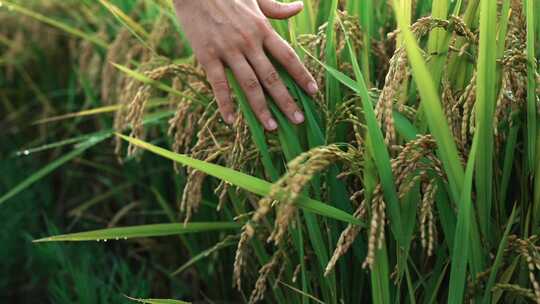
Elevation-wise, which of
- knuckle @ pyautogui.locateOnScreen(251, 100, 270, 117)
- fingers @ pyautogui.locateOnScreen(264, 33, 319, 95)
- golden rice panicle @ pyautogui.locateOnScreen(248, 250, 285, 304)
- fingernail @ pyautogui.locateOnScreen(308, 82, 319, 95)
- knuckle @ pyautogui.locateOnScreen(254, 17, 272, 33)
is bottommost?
golden rice panicle @ pyautogui.locateOnScreen(248, 250, 285, 304)

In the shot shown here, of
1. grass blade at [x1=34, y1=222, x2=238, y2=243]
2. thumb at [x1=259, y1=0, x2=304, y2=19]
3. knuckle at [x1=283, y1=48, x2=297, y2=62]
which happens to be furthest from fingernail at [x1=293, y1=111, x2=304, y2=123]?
grass blade at [x1=34, y1=222, x2=238, y2=243]

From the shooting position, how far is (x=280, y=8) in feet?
5.25

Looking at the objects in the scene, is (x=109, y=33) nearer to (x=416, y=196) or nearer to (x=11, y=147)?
(x=11, y=147)

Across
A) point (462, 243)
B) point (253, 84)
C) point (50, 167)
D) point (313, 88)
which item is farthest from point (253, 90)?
point (50, 167)

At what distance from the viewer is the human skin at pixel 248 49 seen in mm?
1523

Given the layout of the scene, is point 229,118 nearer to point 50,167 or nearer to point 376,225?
point 376,225

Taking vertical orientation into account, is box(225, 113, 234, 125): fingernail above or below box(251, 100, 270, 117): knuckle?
below

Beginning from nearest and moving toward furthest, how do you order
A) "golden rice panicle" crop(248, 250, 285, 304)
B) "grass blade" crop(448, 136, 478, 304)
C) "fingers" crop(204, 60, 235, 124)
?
1. "grass blade" crop(448, 136, 478, 304)
2. "golden rice panicle" crop(248, 250, 285, 304)
3. "fingers" crop(204, 60, 235, 124)

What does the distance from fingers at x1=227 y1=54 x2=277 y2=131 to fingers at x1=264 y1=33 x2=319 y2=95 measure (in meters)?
A: 0.06

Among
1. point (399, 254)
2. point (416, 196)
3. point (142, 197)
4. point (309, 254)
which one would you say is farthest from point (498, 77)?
point (142, 197)

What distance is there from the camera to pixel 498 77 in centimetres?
145

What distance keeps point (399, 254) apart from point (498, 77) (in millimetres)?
398

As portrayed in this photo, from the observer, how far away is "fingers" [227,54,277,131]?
154 centimetres

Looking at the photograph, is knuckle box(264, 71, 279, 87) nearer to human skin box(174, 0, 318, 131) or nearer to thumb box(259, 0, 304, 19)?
human skin box(174, 0, 318, 131)
